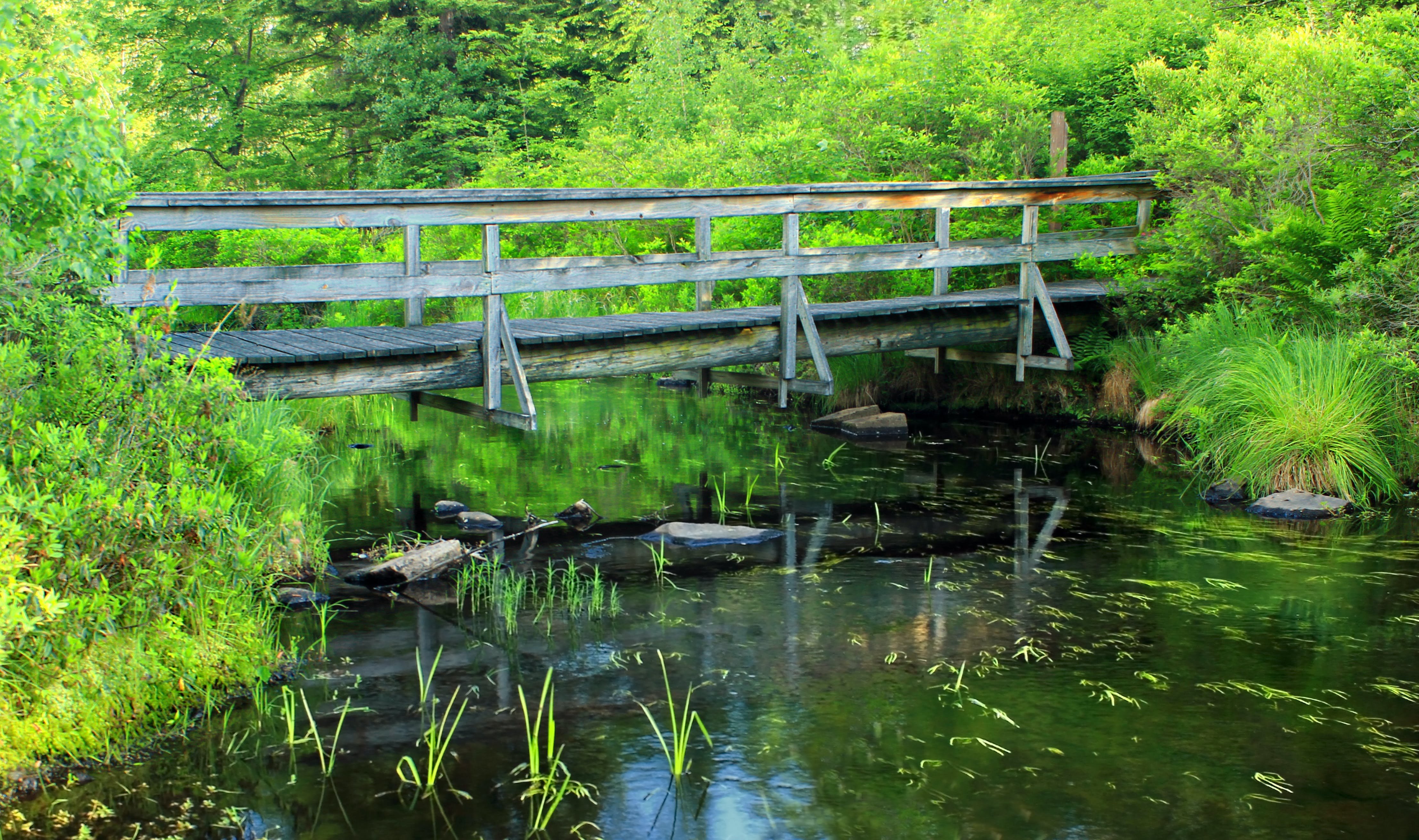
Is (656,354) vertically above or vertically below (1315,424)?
above

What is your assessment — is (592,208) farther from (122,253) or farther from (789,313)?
(122,253)

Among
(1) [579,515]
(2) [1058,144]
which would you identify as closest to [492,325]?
(1) [579,515]

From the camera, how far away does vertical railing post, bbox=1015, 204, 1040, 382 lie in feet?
38.3

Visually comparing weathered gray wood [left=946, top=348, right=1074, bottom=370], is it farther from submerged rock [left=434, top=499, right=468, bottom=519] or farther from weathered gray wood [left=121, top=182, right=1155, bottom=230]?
submerged rock [left=434, top=499, right=468, bottom=519]

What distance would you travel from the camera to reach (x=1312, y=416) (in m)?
8.85

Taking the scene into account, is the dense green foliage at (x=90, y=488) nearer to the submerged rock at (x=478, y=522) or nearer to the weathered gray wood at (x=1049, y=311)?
the submerged rock at (x=478, y=522)

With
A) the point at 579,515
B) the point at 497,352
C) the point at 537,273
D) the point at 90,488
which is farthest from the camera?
the point at 537,273

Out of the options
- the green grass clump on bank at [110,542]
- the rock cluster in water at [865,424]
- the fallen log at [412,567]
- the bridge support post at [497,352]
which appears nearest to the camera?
the green grass clump on bank at [110,542]

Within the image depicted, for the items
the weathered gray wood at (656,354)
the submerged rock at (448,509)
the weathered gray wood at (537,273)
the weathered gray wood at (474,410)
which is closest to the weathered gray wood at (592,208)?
the weathered gray wood at (537,273)

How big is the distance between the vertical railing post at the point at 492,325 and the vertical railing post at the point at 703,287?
5.45 feet

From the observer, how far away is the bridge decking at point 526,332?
7996 mm

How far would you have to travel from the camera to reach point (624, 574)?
Answer: 7062mm

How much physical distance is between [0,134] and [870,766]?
3.94 metres

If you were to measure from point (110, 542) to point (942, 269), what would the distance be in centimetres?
846
